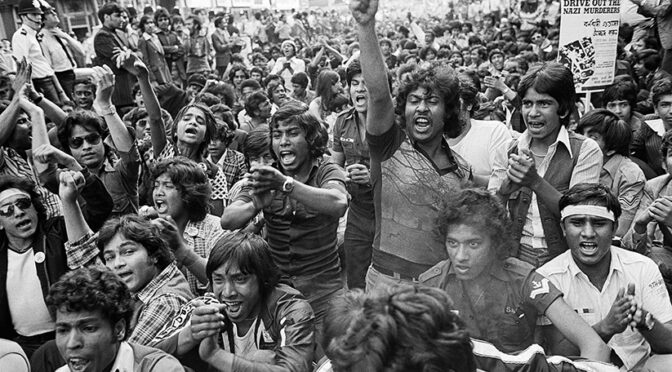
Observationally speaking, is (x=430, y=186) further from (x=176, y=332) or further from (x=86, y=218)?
(x=86, y=218)

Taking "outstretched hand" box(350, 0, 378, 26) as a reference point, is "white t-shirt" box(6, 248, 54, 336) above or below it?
below

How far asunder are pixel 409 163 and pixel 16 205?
1990 mm

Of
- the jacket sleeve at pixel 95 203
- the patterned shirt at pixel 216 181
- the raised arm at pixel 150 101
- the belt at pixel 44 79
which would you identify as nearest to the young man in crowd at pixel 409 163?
the jacket sleeve at pixel 95 203

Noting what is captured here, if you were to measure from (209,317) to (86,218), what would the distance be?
1785mm

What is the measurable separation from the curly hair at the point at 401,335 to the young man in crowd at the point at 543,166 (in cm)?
170

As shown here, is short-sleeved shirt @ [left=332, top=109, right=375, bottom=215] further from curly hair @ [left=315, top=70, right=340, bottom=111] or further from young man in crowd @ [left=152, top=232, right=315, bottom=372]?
curly hair @ [left=315, top=70, right=340, bottom=111]

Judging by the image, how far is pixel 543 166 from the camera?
3.65 m

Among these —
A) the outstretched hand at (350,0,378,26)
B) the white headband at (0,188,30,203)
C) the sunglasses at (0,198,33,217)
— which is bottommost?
the sunglasses at (0,198,33,217)

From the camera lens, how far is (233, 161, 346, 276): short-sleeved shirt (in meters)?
3.66

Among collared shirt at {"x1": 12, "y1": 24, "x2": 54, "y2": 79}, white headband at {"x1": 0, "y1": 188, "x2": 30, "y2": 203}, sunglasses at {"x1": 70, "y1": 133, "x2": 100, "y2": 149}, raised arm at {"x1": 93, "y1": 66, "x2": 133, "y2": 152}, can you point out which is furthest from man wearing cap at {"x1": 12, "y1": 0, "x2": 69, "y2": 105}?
white headband at {"x1": 0, "y1": 188, "x2": 30, "y2": 203}

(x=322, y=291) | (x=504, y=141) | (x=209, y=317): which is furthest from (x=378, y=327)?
(x=504, y=141)

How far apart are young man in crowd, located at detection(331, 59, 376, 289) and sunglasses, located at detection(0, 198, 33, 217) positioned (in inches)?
64.3

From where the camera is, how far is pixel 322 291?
373 cm

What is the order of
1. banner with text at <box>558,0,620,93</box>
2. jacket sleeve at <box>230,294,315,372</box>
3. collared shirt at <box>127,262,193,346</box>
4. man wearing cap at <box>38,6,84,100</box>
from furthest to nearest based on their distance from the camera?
1. man wearing cap at <box>38,6,84,100</box>
2. banner with text at <box>558,0,620,93</box>
3. collared shirt at <box>127,262,193,346</box>
4. jacket sleeve at <box>230,294,315,372</box>
